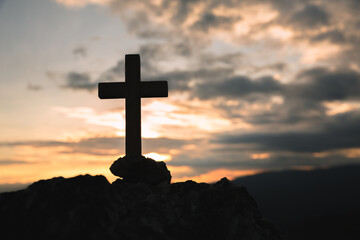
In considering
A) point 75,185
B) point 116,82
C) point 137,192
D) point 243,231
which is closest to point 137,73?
point 116,82

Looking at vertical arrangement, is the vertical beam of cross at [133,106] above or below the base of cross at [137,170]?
above

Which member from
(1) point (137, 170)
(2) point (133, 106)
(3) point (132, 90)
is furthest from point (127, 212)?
(3) point (132, 90)

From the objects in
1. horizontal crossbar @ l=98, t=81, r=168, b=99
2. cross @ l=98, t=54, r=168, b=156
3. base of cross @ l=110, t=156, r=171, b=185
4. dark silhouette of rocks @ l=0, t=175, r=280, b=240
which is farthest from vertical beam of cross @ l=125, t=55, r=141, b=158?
dark silhouette of rocks @ l=0, t=175, r=280, b=240

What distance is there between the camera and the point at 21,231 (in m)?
5.09

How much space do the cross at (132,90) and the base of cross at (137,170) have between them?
5.82 ft

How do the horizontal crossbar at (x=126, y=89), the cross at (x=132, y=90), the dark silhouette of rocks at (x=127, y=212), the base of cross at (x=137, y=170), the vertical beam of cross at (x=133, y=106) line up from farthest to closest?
1. the horizontal crossbar at (x=126, y=89)
2. the cross at (x=132, y=90)
3. the vertical beam of cross at (x=133, y=106)
4. the base of cross at (x=137, y=170)
5. the dark silhouette of rocks at (x=127, y=212)

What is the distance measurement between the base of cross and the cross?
5.82ft

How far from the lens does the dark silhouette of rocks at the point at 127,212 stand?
4910 mm

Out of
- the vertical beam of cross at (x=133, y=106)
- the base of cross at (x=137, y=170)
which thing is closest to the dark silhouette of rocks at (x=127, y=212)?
the base of cross at (x=137, y=170)

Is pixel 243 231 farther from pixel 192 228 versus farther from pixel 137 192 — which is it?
pixel 137 192

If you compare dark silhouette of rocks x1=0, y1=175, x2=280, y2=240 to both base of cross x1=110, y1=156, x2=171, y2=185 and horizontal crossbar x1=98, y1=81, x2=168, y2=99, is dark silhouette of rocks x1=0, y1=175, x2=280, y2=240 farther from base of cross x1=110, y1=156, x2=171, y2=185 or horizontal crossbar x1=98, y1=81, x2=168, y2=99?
horizontal crossbar x1=98, y1=81, x2=168, y2=99

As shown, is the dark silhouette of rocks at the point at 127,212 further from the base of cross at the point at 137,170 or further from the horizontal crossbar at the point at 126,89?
the horizontal crossbar at the point at 126,89

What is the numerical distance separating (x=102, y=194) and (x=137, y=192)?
3.56 feet

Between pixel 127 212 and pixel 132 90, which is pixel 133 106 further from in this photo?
pixel 127 212
